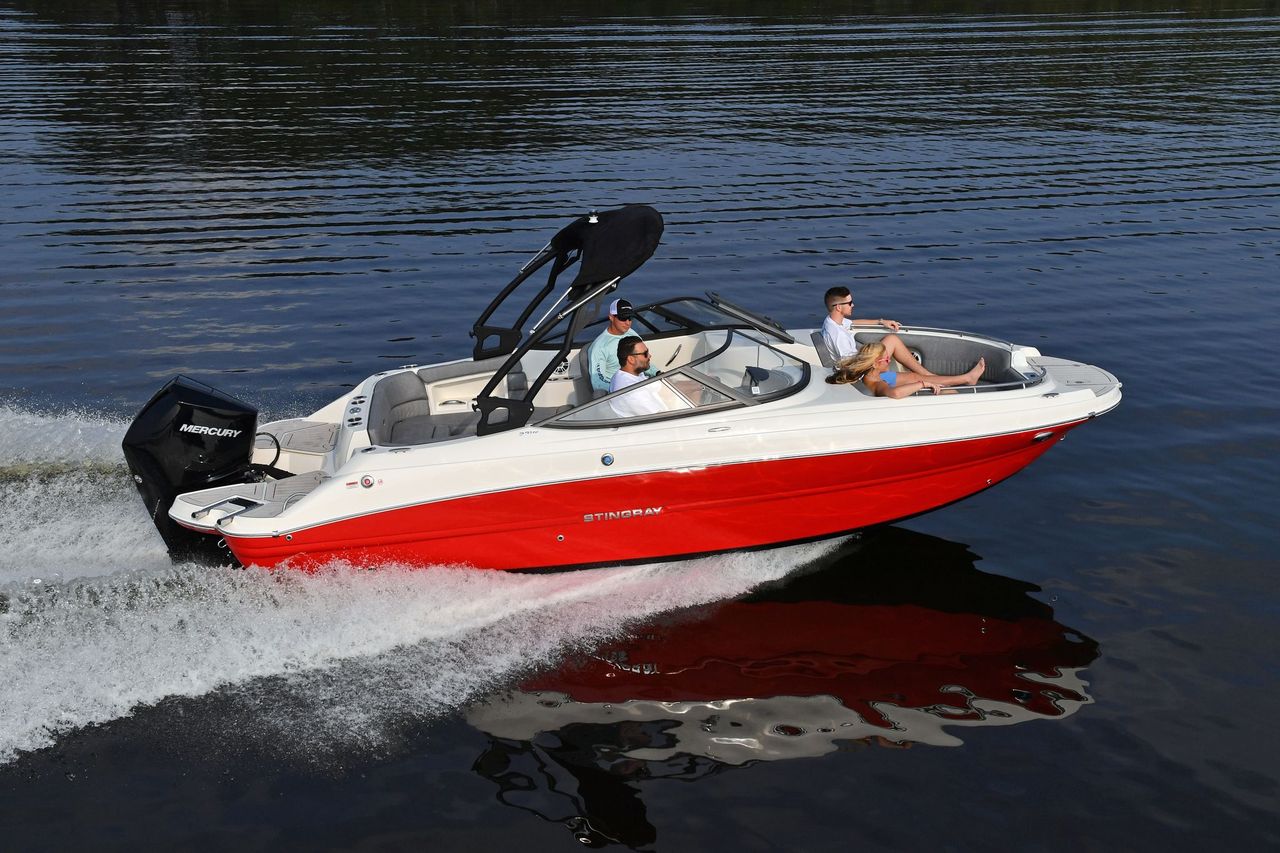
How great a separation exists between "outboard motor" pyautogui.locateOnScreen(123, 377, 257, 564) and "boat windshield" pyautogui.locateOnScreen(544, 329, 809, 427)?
2.45 m

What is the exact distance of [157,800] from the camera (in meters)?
6.58

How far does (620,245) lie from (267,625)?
141 inches

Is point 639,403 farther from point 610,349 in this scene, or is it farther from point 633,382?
point 610,349

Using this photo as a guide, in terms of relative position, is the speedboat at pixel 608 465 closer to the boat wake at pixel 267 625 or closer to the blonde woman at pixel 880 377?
the blonde woman at pixel 880 377

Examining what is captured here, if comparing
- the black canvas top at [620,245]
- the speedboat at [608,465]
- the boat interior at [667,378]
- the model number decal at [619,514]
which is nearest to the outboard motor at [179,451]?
the speedboat at [608,465]

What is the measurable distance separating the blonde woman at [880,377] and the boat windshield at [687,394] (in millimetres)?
296

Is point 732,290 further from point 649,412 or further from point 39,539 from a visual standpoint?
point 39,539

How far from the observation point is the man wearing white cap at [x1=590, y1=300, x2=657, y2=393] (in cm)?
905

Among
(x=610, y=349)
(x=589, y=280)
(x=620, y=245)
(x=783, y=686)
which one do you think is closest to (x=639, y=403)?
(x=610, y=349)

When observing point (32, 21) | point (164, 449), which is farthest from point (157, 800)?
point (32, 21)

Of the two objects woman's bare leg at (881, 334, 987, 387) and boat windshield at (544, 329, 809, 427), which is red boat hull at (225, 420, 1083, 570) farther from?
woman's bare leg at (881, 334, 987, 387)

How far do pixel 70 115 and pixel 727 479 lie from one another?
2471 cm

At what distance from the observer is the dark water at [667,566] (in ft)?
22.1

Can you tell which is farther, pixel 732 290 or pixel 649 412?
pixel 732 290
